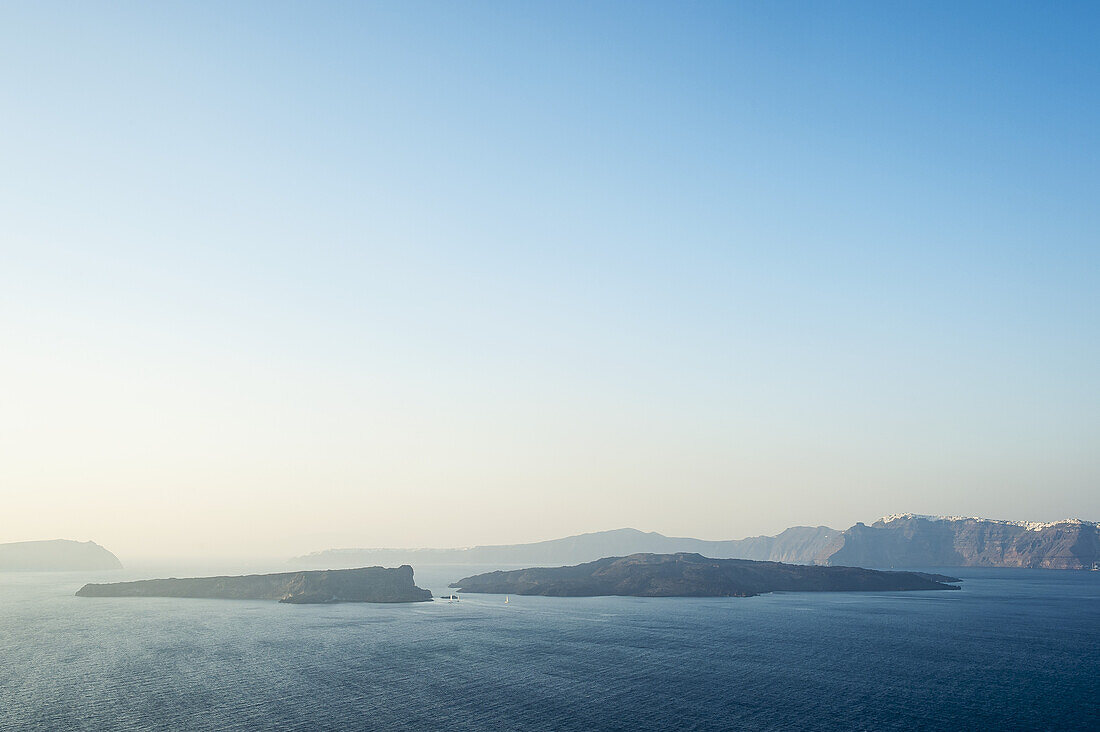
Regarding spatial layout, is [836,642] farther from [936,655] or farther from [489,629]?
[489,629]

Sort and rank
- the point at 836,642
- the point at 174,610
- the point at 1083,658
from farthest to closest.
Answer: the point at 174,610
the point at 836,642
the point at 1083,658

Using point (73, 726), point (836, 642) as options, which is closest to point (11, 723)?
point (73, 726)

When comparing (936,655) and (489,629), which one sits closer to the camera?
(936,655)

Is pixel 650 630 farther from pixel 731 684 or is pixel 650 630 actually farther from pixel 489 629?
pixel 731 684

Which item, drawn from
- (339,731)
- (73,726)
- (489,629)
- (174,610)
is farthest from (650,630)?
(174,610)

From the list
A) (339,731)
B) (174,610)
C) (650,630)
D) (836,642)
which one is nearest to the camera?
(339,731)

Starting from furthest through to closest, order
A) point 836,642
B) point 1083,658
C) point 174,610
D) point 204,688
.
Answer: point 174,610 → point 836,642 → point 1083,658 → point 204,688
